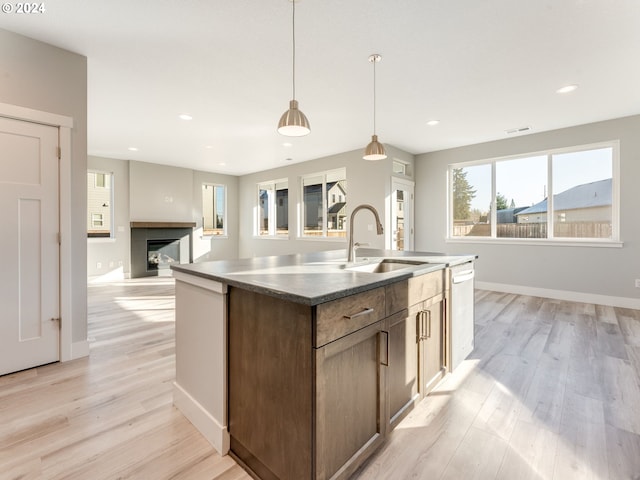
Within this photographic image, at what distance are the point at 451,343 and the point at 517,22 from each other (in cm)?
248

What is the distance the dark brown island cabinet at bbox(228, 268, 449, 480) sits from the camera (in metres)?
1.17

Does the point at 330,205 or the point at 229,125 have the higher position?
the point at 229,125

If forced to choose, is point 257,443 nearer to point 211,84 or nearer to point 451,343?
point 451,343

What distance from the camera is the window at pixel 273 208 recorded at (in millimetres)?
7947

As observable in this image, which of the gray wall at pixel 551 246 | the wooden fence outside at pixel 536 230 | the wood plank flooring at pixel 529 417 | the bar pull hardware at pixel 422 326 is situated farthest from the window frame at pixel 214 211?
the bar pull hardware at pixel 422 326

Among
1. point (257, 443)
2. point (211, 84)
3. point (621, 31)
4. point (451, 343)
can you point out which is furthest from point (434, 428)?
point (211, 84)

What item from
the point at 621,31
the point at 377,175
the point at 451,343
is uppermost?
the point at 621,31

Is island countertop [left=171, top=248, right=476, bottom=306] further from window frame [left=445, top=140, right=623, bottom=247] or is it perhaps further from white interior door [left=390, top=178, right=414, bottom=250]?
window frame [left=445, top=140, right=623, bottom=247]

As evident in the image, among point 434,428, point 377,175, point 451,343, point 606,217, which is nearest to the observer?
point 434,428

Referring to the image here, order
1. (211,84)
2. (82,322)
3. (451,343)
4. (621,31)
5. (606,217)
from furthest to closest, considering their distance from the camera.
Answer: (606,217) → (211,84) → (82,322) → (621,31) → (451,343)

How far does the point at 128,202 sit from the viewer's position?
270 inches

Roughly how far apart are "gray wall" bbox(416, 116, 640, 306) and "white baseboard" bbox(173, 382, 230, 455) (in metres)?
5.41

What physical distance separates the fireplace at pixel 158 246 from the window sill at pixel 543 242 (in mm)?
6159

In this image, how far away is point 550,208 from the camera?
198 inches
